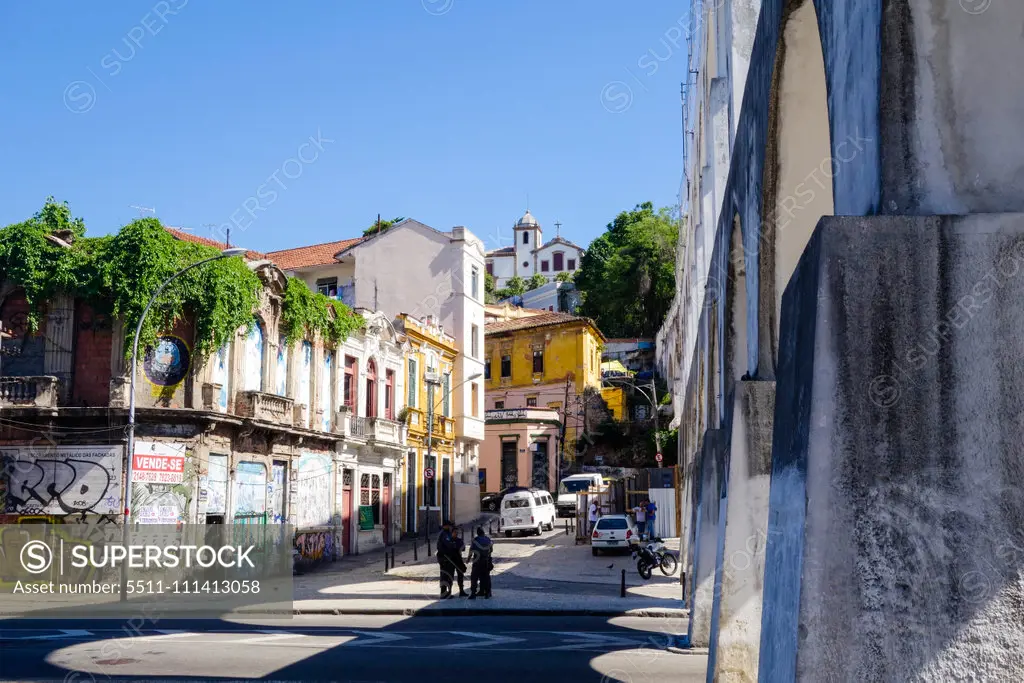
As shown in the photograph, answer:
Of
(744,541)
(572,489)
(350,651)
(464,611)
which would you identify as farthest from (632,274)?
(744,541)

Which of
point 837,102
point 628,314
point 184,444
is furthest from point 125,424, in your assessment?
point 628,314

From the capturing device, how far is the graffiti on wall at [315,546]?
3347cm

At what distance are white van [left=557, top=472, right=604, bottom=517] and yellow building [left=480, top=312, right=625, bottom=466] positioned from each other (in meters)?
10.8

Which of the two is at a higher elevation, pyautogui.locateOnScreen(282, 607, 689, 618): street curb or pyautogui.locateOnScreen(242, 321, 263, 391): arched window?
pyautogui.locateOnScreen(242, 321, 263, 391): arched window

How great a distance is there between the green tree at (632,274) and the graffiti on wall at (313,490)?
41.8 m

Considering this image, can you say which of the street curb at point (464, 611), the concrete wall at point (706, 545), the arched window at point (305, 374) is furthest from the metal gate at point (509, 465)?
the concrete wall at point (706, 545)

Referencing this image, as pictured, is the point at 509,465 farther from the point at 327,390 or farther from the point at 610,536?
the point at 327,390

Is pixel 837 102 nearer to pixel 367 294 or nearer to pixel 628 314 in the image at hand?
pixel 367 294

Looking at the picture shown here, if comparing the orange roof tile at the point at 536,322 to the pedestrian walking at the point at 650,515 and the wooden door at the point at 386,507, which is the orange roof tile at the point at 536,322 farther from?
the pedestrian walking at the point at 650,515

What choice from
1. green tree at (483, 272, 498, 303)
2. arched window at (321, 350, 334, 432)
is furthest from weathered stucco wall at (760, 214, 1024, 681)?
green tree at (483, 272, 498, 303)

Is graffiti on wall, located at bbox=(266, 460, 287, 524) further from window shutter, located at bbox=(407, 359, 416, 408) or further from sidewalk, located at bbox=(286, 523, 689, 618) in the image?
window shutter, located at bbox=(407, 359, 416, 408)

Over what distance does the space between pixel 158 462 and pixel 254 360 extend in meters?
5.17

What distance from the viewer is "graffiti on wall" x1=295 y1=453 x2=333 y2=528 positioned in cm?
3398

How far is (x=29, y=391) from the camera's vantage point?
1080 inches
